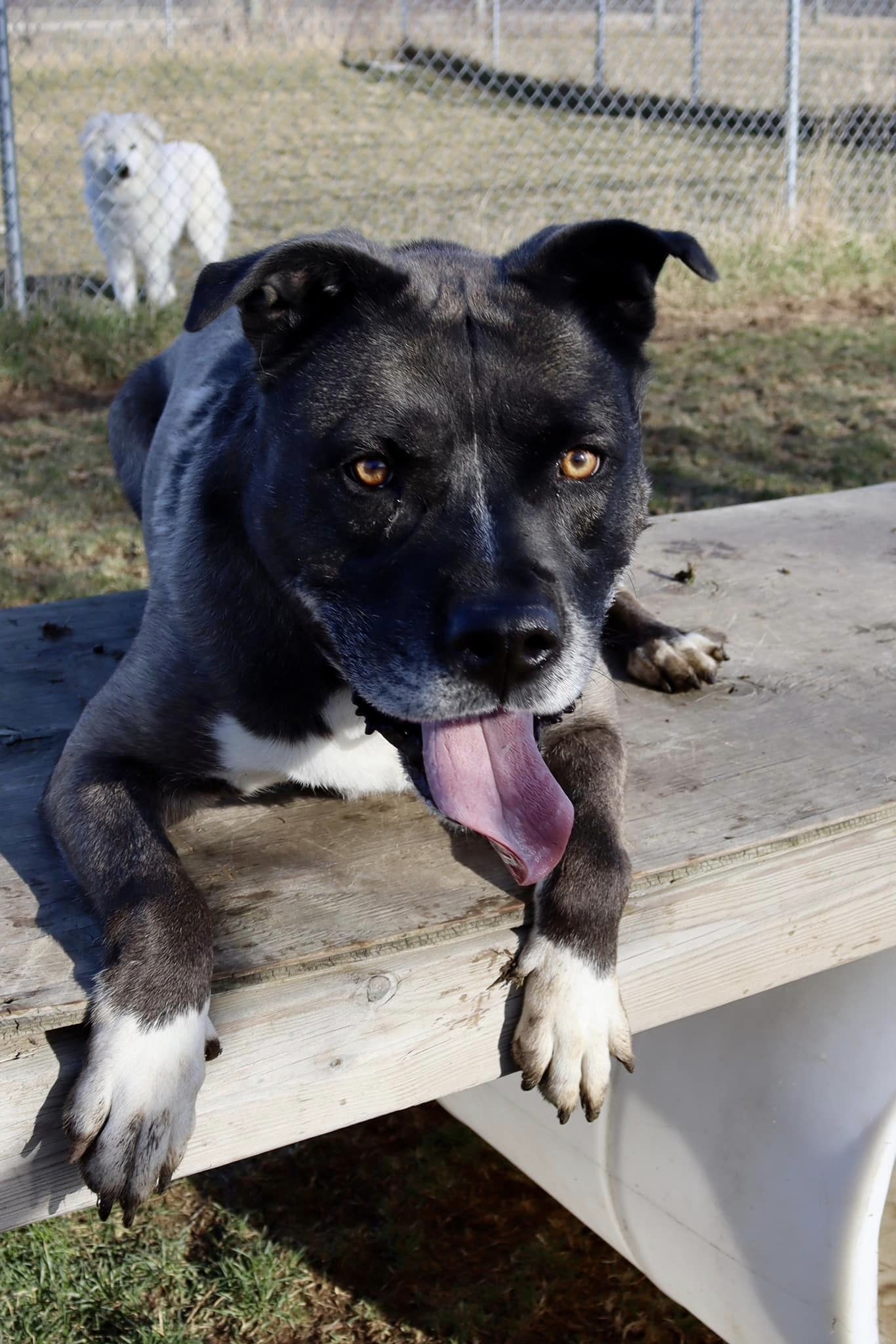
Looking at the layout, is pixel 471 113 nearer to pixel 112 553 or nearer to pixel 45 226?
pixel 45 226

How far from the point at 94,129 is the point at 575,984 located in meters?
9.83

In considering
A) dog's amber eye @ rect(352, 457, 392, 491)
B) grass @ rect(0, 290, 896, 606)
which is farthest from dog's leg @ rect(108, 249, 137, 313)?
dog's amber eye @ rect(352, 457, 392, 491)

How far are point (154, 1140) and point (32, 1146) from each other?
201 millimetres

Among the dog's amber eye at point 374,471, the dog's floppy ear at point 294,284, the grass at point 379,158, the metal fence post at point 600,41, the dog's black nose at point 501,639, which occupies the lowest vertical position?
the grass at point 379,158

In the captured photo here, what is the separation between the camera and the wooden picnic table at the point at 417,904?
2.04 meters

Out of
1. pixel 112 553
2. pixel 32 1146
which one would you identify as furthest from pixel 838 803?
pixel 112 553

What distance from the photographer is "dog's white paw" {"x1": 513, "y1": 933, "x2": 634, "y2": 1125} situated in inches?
85.9

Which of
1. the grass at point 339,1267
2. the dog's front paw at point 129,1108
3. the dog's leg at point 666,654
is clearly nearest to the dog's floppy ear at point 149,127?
the dog's leg at point 666,654

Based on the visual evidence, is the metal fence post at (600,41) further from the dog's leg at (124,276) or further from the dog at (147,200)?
the dog's leg at (124,276)

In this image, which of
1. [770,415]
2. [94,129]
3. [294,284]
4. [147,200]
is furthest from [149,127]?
[294,284]

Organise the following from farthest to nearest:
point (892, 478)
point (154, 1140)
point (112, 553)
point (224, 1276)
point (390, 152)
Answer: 1. point (390, 152)
2. point (892, 478)
3. point (112, 553)
4. point (224, 1276)
5. point (154, 1140)

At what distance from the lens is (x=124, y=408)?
4141 mm

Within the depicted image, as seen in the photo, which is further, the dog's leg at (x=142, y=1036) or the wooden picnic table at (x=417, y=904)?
the wooden picnic table at (x=417, y=904)

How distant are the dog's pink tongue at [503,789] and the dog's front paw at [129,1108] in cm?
59
